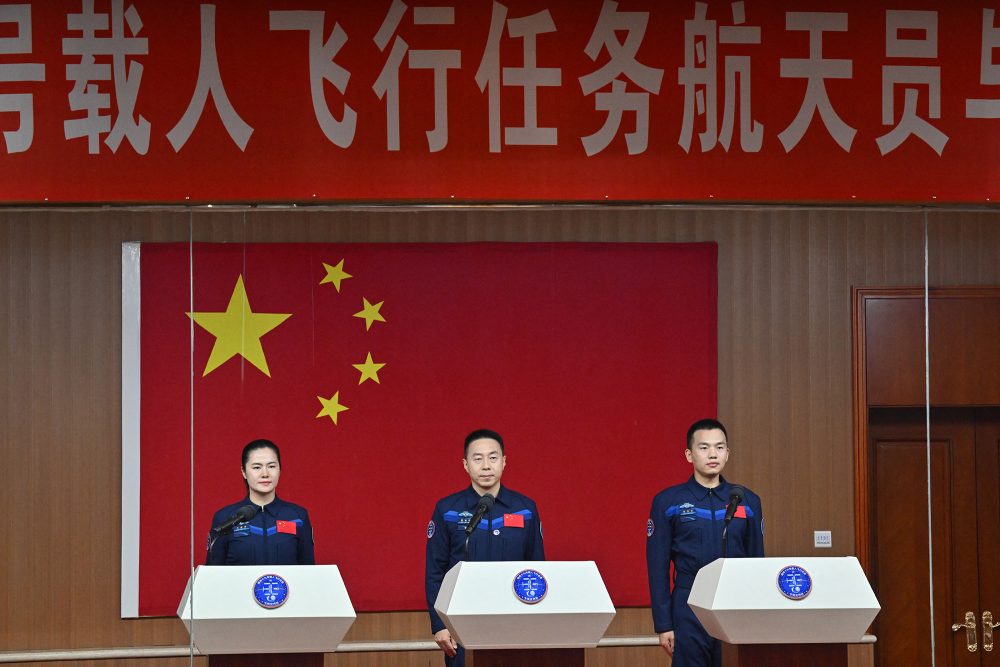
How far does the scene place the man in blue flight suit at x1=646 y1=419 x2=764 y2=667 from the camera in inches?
149

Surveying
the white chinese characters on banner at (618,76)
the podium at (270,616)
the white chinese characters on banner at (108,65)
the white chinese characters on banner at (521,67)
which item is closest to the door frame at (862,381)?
the white chinese characters on banner at (618,76)

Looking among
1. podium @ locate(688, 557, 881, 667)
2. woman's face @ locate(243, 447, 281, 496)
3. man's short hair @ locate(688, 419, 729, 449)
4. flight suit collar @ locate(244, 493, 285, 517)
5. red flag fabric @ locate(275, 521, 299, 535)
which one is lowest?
A: podium @ locate(688, 557, 881, 667)

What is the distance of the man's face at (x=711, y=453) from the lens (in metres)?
3.88

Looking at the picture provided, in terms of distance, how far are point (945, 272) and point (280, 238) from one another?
2.14 metres

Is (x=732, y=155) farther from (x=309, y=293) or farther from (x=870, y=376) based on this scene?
(x=309, y=293)

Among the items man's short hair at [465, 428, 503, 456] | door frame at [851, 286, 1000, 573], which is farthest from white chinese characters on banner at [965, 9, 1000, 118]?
man's short hair at [465, 428, 503, 456]

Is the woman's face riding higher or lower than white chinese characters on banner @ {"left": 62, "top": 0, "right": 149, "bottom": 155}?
lower

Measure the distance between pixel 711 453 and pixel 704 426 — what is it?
0.29 feet

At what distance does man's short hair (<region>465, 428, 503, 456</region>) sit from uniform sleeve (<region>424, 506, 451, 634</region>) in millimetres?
233

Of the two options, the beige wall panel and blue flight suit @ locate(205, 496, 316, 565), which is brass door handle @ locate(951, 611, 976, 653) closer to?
the beige wall panel

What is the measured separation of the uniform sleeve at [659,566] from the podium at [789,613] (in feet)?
1.74

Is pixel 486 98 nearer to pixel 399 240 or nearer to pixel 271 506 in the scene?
pixel 399 240

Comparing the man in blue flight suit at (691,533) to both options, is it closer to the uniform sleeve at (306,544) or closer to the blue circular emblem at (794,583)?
the blue circular emblem at (794,583)

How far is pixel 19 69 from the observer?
3438 millimetres
